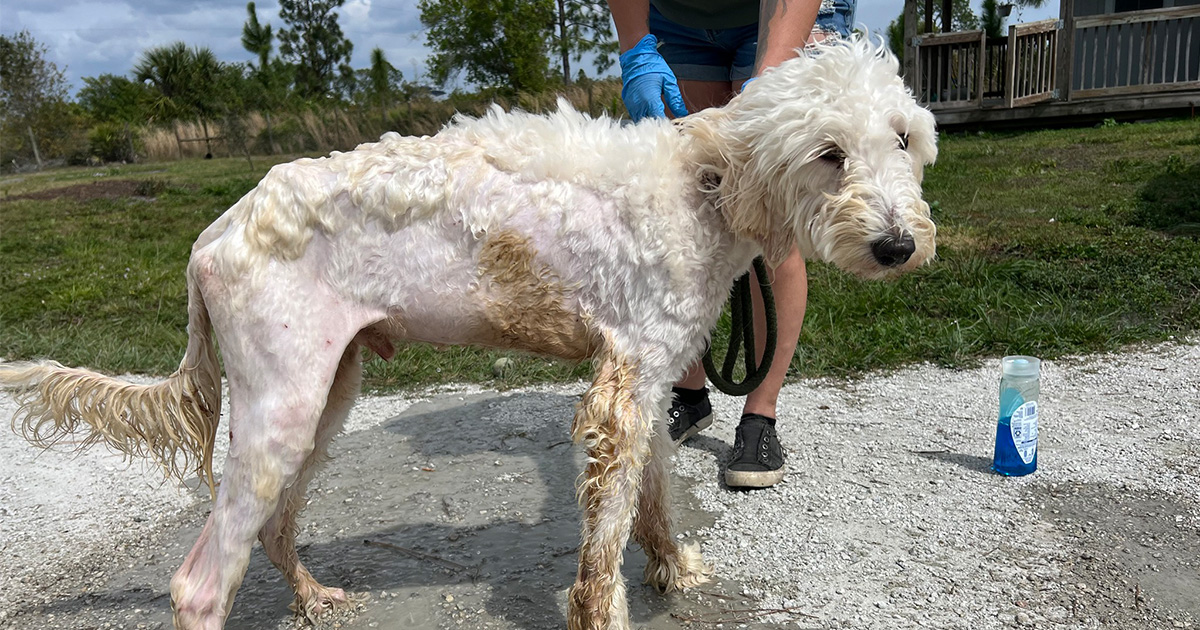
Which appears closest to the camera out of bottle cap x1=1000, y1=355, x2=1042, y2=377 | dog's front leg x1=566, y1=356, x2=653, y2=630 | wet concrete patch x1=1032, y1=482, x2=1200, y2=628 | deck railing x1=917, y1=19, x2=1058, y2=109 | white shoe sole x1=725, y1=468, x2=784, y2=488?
dog's front leg x1=566, y1=356, x2=653, y2=630

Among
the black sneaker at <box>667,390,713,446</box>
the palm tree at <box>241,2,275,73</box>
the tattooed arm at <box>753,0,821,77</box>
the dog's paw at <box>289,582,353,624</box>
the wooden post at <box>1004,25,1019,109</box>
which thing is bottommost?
the dog's paw at <box>289,582,353,624</box>

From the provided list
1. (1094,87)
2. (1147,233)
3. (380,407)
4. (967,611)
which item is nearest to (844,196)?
(967,611)

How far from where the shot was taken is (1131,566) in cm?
273

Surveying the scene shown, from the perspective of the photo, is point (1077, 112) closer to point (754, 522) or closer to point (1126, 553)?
point (1126, 553)

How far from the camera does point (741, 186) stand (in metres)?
2.26

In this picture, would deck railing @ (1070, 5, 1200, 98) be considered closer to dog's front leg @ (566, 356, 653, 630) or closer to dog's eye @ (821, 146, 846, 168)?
dog's eye @ (821, 146, 846, 168)

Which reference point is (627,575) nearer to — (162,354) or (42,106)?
(162,354)

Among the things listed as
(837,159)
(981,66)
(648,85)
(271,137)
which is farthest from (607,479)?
(271,137)

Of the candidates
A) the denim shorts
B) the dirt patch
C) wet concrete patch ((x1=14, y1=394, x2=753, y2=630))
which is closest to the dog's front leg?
wet concrete patch ((x1=14, y1=394, x2=753, y2=630))

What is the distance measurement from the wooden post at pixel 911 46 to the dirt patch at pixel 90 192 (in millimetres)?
13934

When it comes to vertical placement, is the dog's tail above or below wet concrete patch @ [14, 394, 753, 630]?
above

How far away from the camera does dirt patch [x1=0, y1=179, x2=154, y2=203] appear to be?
13812 millimetres

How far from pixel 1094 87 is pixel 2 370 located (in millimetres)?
17577

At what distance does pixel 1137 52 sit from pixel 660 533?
17031 millimetres
